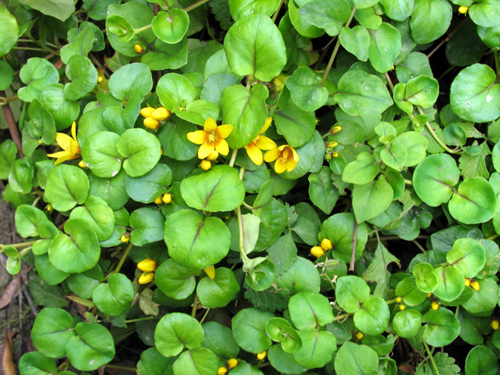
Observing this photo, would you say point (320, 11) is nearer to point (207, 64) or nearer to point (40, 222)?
point (207, 64)

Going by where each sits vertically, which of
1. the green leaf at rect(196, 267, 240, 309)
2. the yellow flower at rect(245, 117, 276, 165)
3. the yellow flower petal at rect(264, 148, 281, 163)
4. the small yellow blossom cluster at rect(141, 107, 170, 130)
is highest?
the small yellow blossom cluster at rect(141, 107, 170, 130)

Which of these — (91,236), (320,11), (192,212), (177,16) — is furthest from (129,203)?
(320,11)

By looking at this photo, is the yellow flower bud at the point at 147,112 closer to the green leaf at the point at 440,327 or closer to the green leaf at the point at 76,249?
the green leaf at the point at 76,249

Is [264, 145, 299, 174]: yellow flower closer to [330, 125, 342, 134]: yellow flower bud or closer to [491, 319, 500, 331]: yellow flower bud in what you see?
[330, 125, 342, 134]: yellow flower bud

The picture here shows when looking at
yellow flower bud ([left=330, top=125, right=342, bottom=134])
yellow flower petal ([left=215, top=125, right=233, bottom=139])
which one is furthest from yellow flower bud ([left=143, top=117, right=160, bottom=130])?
yellow flower bud ([left=330, top=125, right=342, bottom=134])

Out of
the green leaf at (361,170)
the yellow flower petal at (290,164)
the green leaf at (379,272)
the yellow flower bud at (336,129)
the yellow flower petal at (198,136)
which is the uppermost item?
the yellow flower petal at (198,136)

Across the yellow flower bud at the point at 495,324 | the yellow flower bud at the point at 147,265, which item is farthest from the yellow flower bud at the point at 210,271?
the yellow flower bud at the point at 495,324
